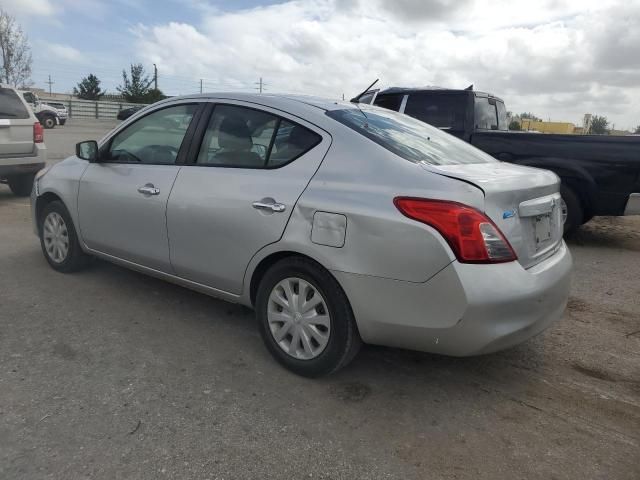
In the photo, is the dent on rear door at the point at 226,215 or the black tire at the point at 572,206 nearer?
the dent on rear door at the point at 226,215

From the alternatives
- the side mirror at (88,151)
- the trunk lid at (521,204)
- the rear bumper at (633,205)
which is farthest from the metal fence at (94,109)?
the trunk lid at (521,204)

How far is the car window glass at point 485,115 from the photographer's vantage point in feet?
25.0

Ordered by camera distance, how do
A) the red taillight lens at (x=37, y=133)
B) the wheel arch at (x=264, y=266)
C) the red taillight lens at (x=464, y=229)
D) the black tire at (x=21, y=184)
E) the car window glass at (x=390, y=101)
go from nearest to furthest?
the red taillight lens at (x=464, y=229) → the wheel arch at (x=264, y=266) → the car window glass at (x=390, y=101) → the red taillight lens at (x=37, y=133) → the black tire at (x=21, y=184)

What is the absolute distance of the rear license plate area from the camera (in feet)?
9.54

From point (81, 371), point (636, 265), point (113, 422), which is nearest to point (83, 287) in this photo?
point (81, 371)

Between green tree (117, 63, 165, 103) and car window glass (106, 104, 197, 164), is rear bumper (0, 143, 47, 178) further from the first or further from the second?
green tree (117, 63, 165, 103)

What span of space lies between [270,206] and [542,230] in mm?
1515

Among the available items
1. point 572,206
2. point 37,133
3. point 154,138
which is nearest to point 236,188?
point 154,138

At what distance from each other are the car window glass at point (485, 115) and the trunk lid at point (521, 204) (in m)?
4.62

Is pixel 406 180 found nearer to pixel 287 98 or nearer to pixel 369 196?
pixel 369 196

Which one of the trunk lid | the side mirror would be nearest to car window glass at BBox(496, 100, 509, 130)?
the trunk lid

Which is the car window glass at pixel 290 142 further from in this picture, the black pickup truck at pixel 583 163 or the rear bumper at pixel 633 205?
the rear bumper at pixel 633 205

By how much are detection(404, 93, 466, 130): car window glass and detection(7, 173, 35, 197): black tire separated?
6182 millimetres

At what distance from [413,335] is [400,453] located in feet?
1.85
